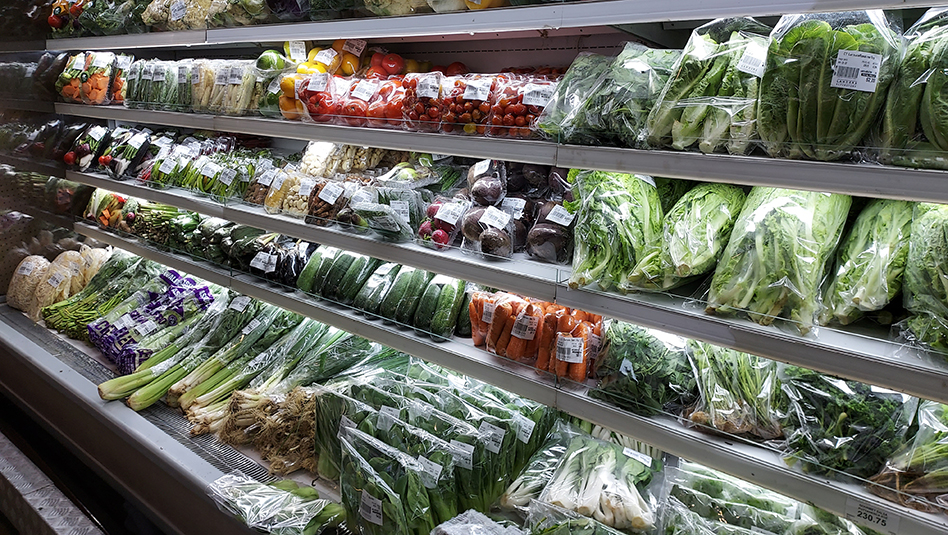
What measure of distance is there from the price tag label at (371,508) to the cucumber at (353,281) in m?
0.87

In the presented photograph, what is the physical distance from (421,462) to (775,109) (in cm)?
146

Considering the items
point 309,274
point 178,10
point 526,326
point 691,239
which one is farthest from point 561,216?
point 178,10

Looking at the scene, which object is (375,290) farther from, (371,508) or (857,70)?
(857,70)

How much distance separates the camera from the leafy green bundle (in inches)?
56.6

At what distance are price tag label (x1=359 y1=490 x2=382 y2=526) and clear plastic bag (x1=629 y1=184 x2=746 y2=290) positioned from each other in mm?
1042

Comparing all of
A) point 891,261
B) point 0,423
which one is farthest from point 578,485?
point 0,423

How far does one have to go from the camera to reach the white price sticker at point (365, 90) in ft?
8.04

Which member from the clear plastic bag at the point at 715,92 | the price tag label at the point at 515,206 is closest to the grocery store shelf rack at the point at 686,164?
the clear plastic bag at the point at 715,92

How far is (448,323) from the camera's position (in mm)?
2287

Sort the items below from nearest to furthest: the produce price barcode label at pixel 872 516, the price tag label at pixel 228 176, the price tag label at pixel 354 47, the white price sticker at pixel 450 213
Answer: the produce price barcode label at pixel 872 516 → the white price sticker at pixel 450 213 → the price tag label at pixel 354 47 → the price tag label at pixel 228 176

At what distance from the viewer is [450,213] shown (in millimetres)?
2248

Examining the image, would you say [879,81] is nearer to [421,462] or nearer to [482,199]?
[482,199]

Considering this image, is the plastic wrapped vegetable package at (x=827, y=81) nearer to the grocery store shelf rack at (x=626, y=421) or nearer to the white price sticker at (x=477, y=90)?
the grocery store shelf rack at (x=626, y=421)

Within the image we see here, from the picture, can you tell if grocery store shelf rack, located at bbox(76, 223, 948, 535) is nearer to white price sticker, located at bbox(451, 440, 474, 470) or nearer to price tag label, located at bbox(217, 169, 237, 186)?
white price sticker, located at bbox(451, 440, 474, 470)
